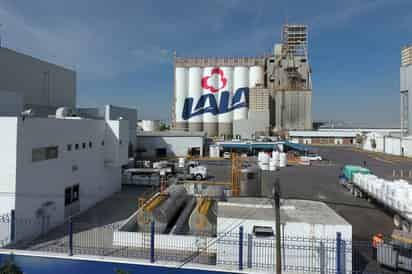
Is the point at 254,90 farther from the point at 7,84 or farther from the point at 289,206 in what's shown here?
the point at 289,206

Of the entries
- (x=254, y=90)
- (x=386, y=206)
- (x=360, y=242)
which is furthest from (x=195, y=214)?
(x=254, y=90)

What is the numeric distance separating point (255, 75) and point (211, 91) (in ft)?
32.1

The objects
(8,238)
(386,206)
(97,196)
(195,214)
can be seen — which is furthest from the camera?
(97,196)

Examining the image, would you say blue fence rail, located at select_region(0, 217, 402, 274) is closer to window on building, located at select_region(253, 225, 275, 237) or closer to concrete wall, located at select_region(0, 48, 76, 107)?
window on building, located at select_region(253, 225, 275, 237)

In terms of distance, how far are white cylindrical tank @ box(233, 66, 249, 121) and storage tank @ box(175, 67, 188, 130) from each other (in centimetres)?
1089

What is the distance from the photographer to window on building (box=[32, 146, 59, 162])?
471 inches

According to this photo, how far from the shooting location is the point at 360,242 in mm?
11594

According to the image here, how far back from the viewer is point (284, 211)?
35.5 feet

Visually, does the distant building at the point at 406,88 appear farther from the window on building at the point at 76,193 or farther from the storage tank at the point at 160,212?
the window on building at the point at 76,193

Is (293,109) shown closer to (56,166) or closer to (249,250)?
(56,166)

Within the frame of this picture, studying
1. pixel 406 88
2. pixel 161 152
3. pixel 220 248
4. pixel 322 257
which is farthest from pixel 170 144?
pixel 406 88

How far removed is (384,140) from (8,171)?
2121 inches

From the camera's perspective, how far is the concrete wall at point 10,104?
14250mm

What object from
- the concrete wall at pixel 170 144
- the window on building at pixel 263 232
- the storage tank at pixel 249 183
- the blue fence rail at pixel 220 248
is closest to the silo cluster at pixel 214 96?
the concrete wall at pixel 170 144
